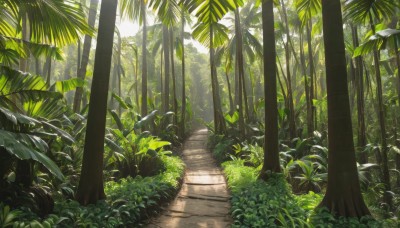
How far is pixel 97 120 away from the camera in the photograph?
4996mm

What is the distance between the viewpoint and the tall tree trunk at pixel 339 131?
4.56m

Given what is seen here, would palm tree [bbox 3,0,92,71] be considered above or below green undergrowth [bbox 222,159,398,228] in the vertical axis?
above

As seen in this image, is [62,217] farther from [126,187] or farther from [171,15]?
[171,15]

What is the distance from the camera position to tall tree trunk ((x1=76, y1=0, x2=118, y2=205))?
4938mm

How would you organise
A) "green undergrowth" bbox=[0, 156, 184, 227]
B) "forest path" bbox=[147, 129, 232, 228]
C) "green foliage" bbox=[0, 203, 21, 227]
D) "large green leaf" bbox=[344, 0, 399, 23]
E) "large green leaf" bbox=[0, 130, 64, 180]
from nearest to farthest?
"large green leaf" bbox=[0, 130, 64, 180] < "green foliage" bbox=[0, 203, 21, 227] < "green undergrowth" bbox=[0, 156, 184, 227] < "forest path" bbox=[147, 129, 232, 228] < "large green leaf" bbox=[344, 0, 399, 23]

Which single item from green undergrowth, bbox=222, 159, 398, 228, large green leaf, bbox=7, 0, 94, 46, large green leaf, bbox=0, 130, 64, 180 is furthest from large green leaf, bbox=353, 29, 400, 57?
large green leaf, bbox=0, 130, 64, 180

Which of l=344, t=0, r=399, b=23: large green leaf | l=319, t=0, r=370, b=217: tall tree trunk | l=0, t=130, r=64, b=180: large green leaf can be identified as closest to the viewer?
l=0, t=130, r=64, b=180: large green leaf

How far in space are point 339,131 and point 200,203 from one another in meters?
3.17

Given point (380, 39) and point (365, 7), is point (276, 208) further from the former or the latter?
point (365, 7)

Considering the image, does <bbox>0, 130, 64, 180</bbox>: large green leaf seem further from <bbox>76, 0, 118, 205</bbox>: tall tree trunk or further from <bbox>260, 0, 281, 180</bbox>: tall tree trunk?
<bbox>260, 0, 281, 180</bbox>: tall tree trunk

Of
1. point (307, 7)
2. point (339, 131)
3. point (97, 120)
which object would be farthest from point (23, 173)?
point (307, 7)

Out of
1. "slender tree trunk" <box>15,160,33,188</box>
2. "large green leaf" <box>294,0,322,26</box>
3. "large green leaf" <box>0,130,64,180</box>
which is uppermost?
"large green leaf" <box>294,0,322,26</box>

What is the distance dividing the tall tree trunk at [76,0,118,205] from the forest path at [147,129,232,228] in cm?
115

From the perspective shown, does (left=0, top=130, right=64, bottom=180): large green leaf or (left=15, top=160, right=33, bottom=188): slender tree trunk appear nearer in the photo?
(left=0, top=130, right=64, bottom=180): large green leaf
